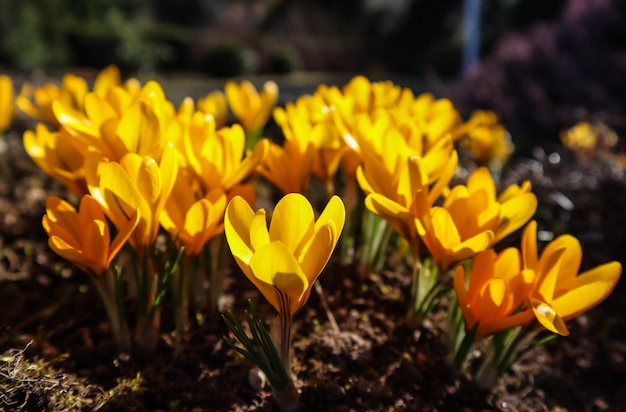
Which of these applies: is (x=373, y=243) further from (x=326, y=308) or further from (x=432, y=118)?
(x=432, y=118)

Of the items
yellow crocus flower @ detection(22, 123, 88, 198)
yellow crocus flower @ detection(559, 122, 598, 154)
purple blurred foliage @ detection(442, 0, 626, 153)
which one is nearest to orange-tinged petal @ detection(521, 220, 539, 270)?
yellow crocus flower @ detection(22, 123, 88, 198)

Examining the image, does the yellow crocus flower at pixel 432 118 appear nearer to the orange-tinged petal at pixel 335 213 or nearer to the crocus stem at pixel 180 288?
the orange-tinged petal at pixel 335 213

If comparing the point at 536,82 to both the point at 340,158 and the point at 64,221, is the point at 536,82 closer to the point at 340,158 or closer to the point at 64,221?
the point at 340,158

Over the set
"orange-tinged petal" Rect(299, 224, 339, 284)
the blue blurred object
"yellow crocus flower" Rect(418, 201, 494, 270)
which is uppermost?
the blue blurred object

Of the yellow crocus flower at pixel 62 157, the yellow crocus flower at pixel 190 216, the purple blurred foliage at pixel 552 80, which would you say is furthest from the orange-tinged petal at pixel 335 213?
the purple blurred foliage at pixel 552 80

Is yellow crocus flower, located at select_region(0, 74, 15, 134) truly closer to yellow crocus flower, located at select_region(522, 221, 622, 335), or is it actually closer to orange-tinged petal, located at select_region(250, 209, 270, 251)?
orange-tinged petal, located at select_region(250, 209, 270, 251)

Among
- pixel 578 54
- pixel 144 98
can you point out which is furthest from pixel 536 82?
pixel 144 98

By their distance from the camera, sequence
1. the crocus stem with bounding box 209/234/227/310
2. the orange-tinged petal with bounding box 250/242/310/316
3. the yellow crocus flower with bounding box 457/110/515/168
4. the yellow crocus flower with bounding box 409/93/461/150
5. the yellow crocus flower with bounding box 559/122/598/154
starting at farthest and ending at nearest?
the yellow crocus flower with bounding box 559/122/598/154 → the yellow crocus flower with bounding box 457/110/515/168 → the yellow crocus flower with bounding box 409/93/461/150 → the crocus stem with bounding box 209/234/227/310 → the orange-tinged petal with bounding box 250/242/310/316
